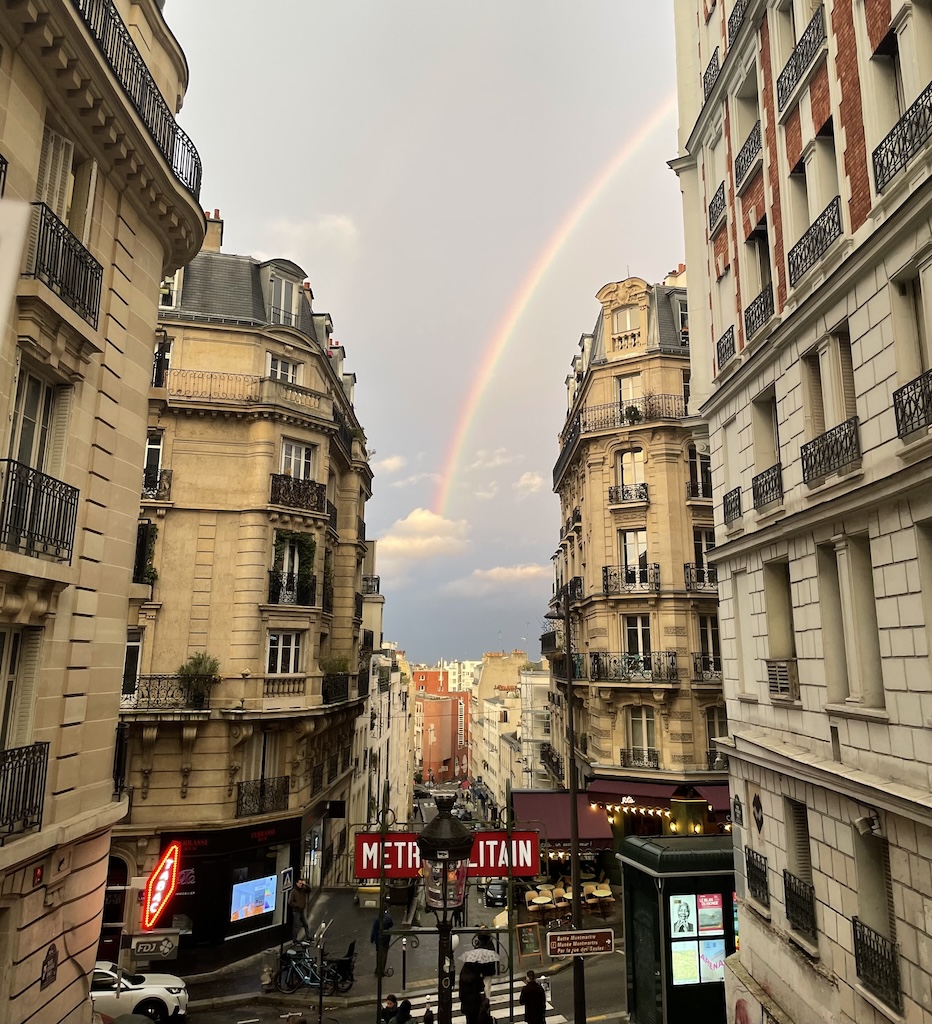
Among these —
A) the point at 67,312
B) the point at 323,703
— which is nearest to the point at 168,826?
the point at 323,703

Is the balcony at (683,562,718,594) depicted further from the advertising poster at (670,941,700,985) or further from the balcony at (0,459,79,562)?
the balcony at (0,459,79,562)

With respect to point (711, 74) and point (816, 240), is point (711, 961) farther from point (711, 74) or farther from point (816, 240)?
point (711, 74)

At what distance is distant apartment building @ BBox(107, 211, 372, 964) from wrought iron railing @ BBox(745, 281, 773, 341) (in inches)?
668

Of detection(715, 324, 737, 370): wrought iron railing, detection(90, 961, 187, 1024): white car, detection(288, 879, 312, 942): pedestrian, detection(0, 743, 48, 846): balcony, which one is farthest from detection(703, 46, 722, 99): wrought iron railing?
detection(90, 961, 187, 1024): white car

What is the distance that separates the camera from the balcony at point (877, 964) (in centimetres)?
908

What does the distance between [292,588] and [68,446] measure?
17167 millimetres

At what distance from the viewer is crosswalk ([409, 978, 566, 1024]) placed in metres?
16.7

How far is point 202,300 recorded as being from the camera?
27234 mm

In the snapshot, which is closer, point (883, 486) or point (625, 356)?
point (883, 486)

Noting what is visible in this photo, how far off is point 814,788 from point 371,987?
14.1 metres

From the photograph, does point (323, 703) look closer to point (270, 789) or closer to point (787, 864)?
point (270, 789)

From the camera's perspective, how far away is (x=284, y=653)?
26047 mm

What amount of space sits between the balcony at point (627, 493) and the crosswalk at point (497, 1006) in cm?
1821

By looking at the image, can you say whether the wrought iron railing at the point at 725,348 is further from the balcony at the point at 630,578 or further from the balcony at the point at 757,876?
the balcony at the point at 630,578
